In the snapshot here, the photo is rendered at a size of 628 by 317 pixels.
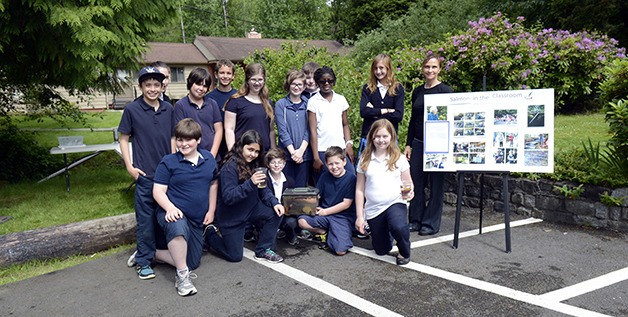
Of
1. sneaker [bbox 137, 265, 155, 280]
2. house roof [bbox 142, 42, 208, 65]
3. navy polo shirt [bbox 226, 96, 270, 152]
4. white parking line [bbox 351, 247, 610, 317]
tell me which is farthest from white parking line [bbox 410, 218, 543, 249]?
house roof [bbox 142, 42, 208, 65]

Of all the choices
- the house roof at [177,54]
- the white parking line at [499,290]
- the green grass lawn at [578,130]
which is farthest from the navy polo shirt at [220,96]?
the house roof at [177,54]

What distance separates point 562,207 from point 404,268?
2.32 m

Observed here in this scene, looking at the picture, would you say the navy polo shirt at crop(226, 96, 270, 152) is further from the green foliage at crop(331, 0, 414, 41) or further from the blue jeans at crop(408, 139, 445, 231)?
the green foliage at crop(331, 0, 414, 41)

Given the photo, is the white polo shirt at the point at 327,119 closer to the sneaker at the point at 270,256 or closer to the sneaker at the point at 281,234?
the sneaker at the point at 281,234

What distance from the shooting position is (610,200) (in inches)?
190

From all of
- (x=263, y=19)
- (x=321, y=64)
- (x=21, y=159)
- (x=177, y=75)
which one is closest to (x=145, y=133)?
(x=321, y=64)

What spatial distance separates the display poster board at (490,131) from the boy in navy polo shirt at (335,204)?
0.85 meters

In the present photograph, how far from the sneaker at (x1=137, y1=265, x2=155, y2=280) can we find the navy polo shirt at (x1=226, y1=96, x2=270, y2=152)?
1.57m

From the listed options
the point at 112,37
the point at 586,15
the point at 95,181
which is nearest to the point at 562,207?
the point at 112,37

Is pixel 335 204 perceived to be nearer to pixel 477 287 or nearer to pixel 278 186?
pixel 278 186

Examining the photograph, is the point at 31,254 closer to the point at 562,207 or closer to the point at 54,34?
the point at 54,34

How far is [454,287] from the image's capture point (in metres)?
3.71

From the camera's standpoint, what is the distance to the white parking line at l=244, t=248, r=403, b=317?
3367mm

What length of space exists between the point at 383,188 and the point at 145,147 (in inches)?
89.9
